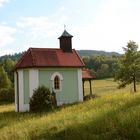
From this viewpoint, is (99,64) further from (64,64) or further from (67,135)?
(67,135)

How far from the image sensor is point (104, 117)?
13.1m

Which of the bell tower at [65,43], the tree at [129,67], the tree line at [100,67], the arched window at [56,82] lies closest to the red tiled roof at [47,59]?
the bell tower at [65,43]

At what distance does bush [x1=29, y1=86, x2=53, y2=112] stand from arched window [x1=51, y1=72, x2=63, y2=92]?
3.07 metres

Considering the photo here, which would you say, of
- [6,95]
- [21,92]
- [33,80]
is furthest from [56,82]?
[6,95]

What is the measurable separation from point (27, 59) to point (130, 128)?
812 inches

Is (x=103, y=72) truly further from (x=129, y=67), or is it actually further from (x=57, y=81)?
(x=57, y=81)

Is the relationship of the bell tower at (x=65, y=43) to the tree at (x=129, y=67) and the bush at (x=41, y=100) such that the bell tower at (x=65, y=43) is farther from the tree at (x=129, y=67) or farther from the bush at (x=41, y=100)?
the tree at (x=129, y=67)

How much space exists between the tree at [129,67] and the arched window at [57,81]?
12643 millimetres

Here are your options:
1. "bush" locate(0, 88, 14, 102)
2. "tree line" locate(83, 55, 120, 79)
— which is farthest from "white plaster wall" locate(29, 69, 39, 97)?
"tree line" locate(83, 55, 120, 79)

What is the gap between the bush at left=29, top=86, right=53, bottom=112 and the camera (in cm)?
2645

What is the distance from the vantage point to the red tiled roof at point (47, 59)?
30016 millimetres

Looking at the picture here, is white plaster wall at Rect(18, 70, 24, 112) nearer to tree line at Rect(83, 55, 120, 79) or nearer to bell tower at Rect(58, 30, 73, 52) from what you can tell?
bell tower at Rect(58, 30, 73, 52)

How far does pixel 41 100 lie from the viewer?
26.8 m

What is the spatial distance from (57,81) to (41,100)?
431cm
